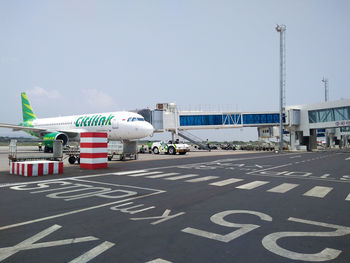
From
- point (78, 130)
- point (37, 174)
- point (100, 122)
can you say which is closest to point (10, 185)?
point (37, 174)

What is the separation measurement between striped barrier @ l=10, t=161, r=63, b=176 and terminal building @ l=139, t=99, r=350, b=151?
32.8 metres

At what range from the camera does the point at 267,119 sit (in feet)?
177

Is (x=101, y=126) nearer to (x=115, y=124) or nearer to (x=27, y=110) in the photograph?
(x=115, y=124)

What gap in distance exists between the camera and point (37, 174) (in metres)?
12.7

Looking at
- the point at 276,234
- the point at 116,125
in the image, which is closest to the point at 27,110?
the point at 116,125

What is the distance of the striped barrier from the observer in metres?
12.4

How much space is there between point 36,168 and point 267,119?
1935 inches

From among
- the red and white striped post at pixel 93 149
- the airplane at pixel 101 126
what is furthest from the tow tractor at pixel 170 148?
the red and white striped post at pixel 93 149

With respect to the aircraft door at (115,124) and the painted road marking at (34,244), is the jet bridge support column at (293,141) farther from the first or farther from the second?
the painted road marking at (34,244)

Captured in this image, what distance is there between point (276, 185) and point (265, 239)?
20.5 feet

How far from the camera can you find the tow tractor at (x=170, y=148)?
34.1 m

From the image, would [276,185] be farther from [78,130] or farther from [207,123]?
[207,123]

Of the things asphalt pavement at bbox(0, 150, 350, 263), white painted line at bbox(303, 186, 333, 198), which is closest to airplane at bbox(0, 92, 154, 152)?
asphalt pavement at bbox(0, 150, 350, 263)

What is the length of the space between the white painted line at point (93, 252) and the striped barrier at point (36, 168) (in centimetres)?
999
